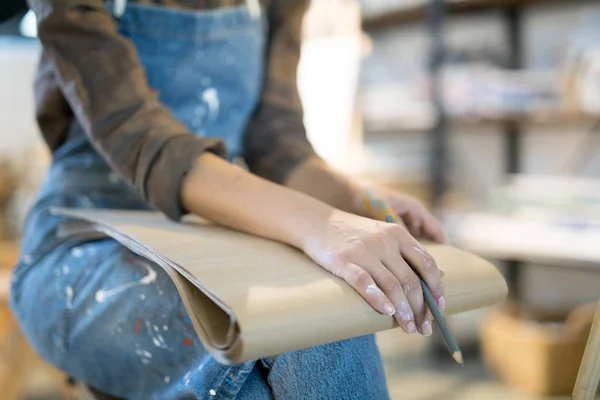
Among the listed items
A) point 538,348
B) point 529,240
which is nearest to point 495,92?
point 529,240

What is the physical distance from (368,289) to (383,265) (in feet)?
0.10

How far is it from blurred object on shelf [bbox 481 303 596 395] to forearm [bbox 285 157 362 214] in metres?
1.11

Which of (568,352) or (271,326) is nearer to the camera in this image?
(271,326)

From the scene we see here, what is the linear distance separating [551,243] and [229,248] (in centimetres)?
139

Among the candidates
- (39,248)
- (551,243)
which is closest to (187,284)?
(39,248)

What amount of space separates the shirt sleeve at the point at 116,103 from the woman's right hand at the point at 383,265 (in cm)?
19

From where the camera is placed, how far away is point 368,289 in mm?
475

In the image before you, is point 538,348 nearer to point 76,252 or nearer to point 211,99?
point 211,99

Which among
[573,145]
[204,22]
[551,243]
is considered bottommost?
[551,243]

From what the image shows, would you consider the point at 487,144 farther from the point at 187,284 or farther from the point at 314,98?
the point at 187,284

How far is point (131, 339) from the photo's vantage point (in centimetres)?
61

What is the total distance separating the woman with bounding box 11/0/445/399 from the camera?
54cm

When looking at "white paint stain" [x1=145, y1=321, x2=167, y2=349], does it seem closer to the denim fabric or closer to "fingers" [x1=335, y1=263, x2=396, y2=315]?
the denim fabric

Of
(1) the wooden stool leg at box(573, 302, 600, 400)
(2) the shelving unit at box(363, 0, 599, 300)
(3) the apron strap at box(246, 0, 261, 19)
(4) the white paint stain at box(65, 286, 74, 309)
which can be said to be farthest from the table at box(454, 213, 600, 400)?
(4) the white paint stain at box(65, 286, 74, 309)
